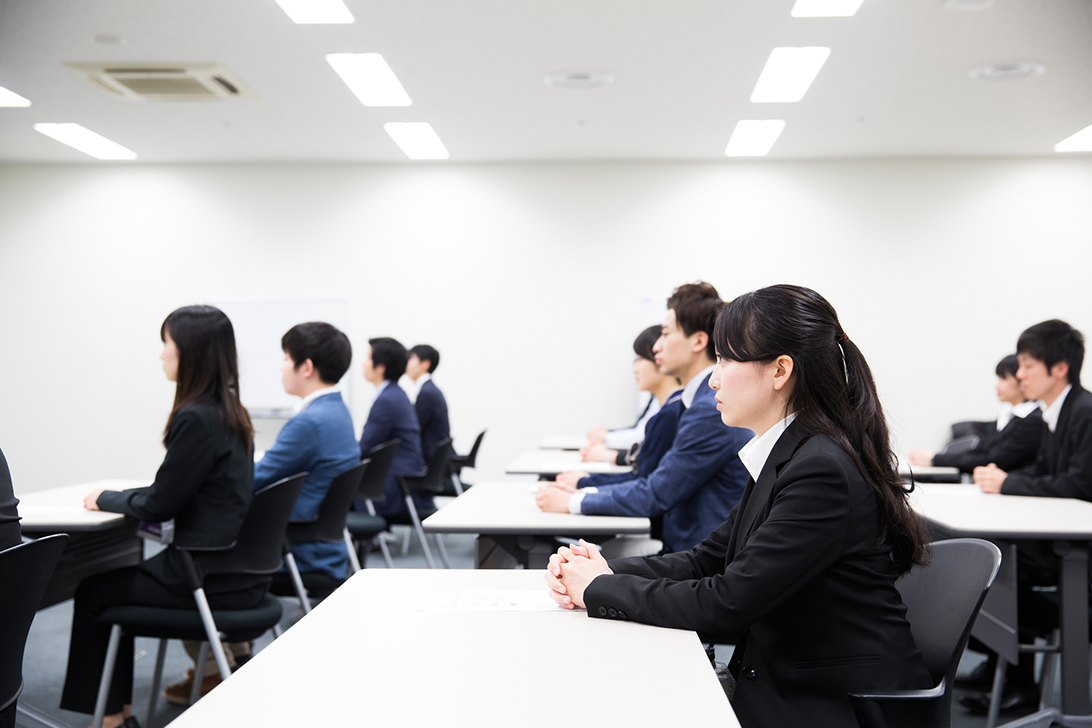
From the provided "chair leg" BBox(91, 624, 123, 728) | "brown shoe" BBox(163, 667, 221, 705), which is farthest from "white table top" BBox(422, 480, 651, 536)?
"brown shoe" BBox(163, 667, 221, 705)

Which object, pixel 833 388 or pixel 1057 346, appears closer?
pixel 833 388

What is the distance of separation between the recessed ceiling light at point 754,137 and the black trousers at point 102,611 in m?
4.93

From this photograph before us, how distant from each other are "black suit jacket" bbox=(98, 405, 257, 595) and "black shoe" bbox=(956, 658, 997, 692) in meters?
2.65

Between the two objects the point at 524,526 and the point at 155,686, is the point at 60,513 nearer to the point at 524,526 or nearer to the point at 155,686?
the point at 155,686

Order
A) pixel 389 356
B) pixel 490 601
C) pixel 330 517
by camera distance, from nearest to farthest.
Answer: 1. pixel 490 601
2. pixel 330 517
3. pixel 389 356

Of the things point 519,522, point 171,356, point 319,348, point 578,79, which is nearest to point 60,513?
point 171,356

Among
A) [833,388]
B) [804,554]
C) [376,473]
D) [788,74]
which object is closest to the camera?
[804,554]

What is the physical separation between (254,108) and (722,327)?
5.07 m

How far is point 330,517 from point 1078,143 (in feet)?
21.7

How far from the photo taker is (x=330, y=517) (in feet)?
9.71

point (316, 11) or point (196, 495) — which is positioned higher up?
point (316, 11)

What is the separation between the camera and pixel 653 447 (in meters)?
2.74

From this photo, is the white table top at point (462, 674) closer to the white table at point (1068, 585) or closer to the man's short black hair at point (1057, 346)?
the white table at point (1068, 585)

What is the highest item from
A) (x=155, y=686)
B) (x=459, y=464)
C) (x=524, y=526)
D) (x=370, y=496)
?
(x=524, y=526)
